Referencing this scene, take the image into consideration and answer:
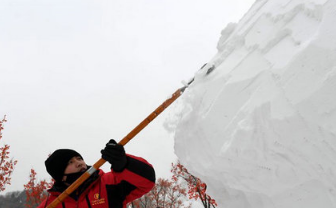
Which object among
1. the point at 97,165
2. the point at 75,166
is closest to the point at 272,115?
the point at 97,165

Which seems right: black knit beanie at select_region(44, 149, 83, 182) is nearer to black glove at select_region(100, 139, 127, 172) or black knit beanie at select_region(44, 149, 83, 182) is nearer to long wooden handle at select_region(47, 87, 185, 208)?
long wooden handle at select_region(47, 87, 185, 208)

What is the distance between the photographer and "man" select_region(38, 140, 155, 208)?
7.34ft

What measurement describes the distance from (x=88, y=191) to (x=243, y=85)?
1870 millimetres

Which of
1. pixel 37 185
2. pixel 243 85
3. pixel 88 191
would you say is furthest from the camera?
pixel 37 185

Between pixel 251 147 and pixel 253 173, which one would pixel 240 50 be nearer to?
pixel 251 147

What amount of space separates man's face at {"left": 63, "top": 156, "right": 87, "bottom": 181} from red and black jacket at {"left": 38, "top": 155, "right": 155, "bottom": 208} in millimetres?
180

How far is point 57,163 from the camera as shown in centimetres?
260

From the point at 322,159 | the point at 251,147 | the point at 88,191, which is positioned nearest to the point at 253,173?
the point at 251,147

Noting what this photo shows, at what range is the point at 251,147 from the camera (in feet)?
6.37


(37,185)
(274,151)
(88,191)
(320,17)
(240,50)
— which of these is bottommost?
(274,151)

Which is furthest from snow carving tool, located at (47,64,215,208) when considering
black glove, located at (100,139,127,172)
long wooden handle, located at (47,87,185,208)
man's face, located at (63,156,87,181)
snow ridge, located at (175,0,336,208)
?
snow ridge, located at (175,0,336,208)

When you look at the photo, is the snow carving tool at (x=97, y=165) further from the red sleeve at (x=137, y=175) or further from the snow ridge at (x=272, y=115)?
the snow ridge at (x=272, y=115)

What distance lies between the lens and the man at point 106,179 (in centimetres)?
224

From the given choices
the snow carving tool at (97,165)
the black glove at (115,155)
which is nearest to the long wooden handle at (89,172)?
the snow carving tool at (97,165)
